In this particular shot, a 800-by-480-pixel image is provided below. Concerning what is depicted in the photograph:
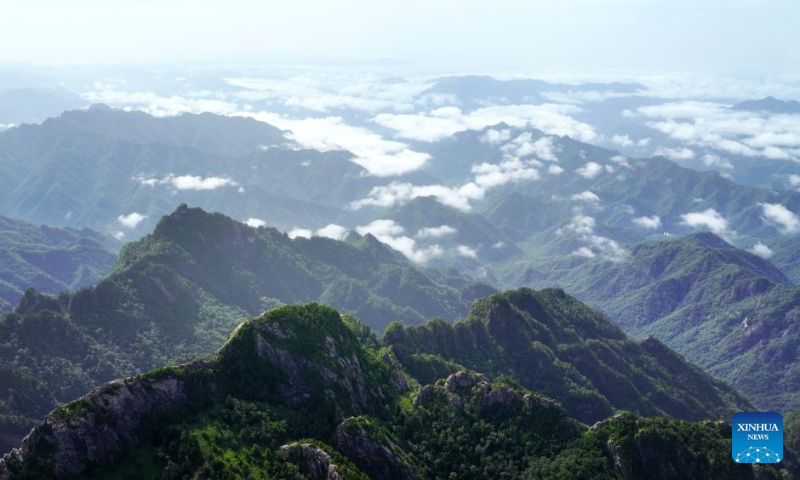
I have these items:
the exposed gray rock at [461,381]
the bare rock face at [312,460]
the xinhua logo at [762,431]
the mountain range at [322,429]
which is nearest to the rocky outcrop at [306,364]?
the mountain range at [322,429]

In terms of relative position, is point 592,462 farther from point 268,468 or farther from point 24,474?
point 24,474

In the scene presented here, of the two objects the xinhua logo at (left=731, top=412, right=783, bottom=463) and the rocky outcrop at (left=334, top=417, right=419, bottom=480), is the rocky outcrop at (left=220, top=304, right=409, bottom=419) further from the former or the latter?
the xinhua logo at (left=731, top=412, right=783, bottom=463)

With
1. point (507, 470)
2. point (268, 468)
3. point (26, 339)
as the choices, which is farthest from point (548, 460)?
point (26, 339)

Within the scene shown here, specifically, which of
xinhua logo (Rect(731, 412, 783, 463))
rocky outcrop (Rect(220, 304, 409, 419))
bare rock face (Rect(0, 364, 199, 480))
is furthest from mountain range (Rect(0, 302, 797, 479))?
xinhua logo (Rect(731, 412, 783, 463))

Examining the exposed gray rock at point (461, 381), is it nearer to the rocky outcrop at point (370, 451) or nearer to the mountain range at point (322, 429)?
the mountain range at point (322, 429)

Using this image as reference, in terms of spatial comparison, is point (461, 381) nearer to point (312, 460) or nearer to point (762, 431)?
point (312, 460)

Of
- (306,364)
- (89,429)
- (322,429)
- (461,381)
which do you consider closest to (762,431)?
(461,381)

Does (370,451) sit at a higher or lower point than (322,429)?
lower
